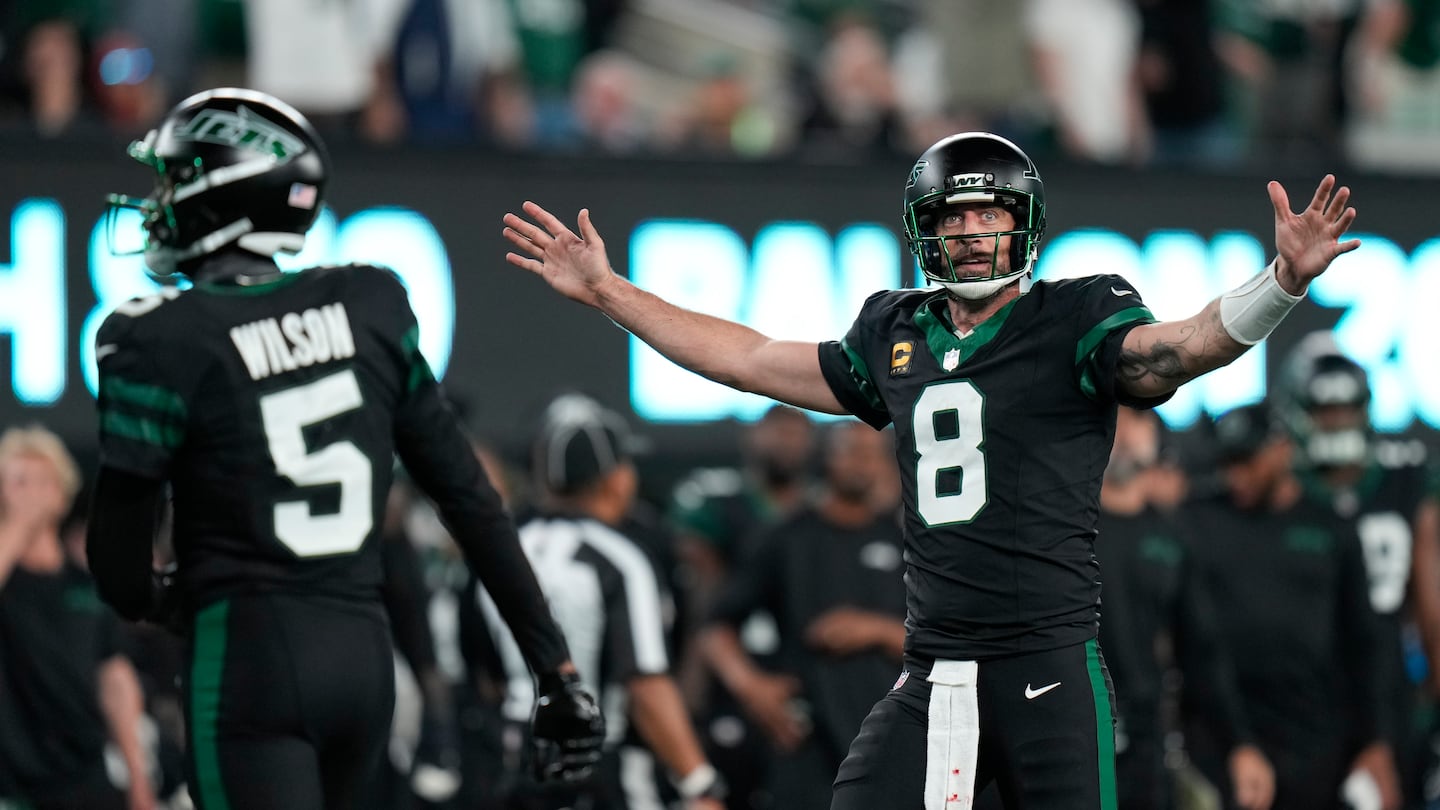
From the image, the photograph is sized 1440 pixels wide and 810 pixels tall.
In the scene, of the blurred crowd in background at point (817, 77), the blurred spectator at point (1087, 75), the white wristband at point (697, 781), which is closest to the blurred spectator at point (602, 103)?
the blurred crowd in background at point (817, 77)

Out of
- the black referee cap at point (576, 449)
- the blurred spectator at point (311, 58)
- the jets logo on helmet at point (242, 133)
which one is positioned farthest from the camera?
the blurred spectator at point (311, 58)

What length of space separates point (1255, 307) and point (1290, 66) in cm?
880

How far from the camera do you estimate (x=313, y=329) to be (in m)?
4.47

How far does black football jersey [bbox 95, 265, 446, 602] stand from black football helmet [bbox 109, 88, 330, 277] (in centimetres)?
18

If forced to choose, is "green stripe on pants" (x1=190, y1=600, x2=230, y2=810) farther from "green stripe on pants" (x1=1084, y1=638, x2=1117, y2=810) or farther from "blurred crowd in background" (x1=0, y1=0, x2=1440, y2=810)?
"blurred crowd in background" (x1=0, y1=0, x2=1440, y2=810)

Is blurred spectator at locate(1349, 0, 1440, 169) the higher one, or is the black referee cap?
blurred spectator at locate(1349, 0, 1440, 169)

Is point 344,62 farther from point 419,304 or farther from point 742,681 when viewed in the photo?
point 742,681

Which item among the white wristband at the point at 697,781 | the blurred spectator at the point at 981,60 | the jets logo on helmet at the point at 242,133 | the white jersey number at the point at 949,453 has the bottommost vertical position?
the white wristband at the point at 697,781

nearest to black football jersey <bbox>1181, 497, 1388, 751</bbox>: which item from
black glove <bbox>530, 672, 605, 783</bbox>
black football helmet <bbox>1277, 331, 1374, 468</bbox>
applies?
black football helmet <bbox>1277, 331, 1374, 468</bbox>

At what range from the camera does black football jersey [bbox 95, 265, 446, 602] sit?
4309 millimetres

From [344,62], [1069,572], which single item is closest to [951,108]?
[344,62]

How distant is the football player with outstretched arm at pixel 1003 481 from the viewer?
448 centimetres

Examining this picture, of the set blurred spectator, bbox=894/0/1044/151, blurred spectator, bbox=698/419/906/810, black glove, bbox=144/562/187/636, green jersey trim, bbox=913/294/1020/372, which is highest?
blurred spectator, bbox=894/0/1044/151

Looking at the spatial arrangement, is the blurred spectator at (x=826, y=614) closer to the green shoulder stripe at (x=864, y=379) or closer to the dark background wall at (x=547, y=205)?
the dark background wall at (x=547, y=205)
